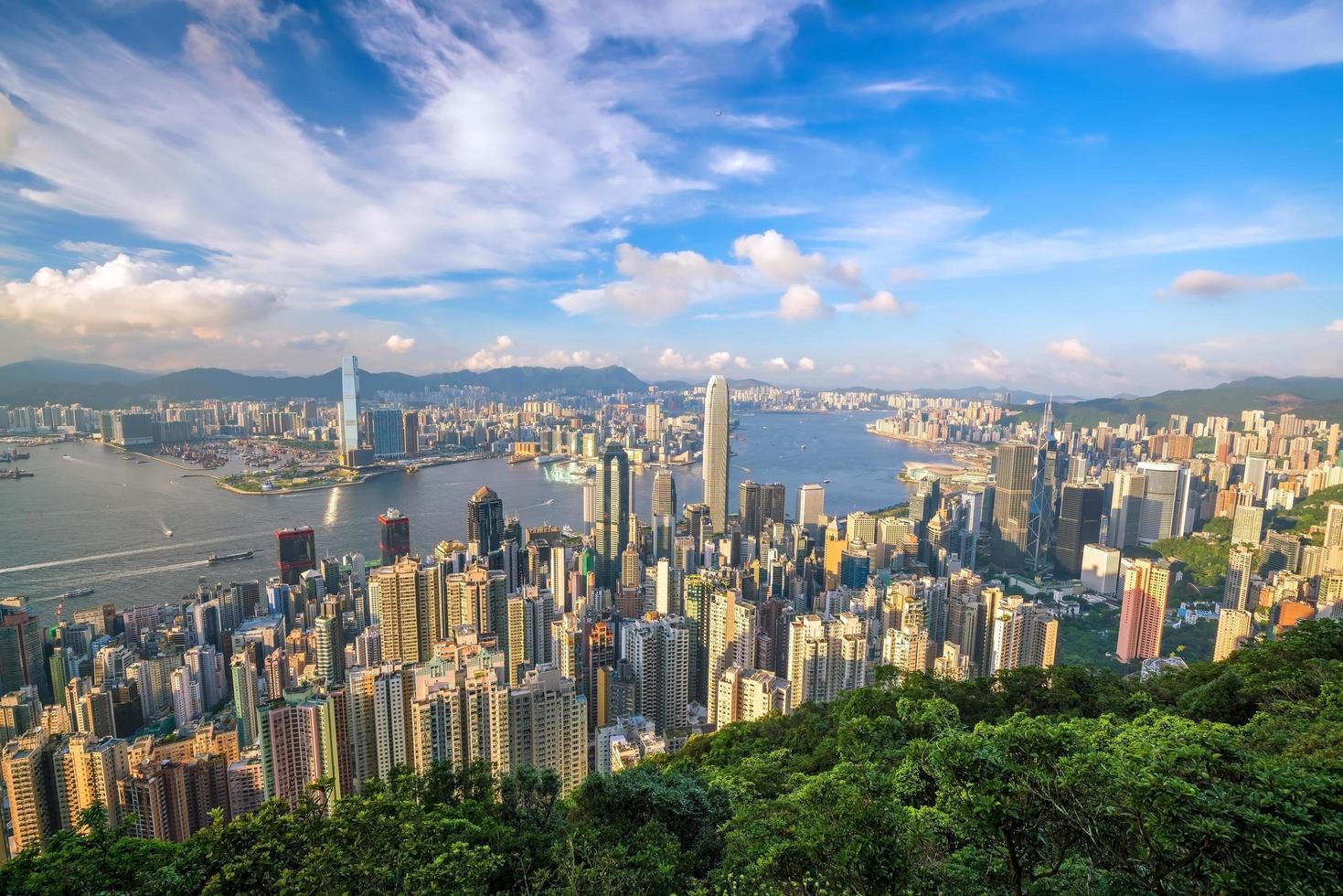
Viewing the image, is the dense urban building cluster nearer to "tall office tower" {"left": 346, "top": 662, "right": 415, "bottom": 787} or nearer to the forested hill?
"tall office tower" {"left": 346, "top": 662, "right": 415, "bottom": 787}

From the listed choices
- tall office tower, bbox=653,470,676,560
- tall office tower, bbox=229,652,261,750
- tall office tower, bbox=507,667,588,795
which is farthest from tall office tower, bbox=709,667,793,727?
tall office tower, bbox=653,470,676,560

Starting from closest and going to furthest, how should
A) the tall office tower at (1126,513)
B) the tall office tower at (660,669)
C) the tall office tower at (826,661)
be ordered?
the tall office tower at (826,661) → the tall office tower at (660,669) → the tall office tower at (1126,513)

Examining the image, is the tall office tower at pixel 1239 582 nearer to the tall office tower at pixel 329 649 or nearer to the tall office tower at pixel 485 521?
the tall office tower at pixel 485 521

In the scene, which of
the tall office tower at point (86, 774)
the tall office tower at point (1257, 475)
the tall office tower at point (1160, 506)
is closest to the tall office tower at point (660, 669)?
the tall office tower at point (86, 774)

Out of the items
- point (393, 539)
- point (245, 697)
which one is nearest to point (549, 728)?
point (245, 697)

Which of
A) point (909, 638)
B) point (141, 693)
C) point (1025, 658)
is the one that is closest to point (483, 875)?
point (909, 638)

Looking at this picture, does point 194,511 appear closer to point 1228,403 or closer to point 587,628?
point 587,628

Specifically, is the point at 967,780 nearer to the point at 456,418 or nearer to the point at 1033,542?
the point at 1033,542
